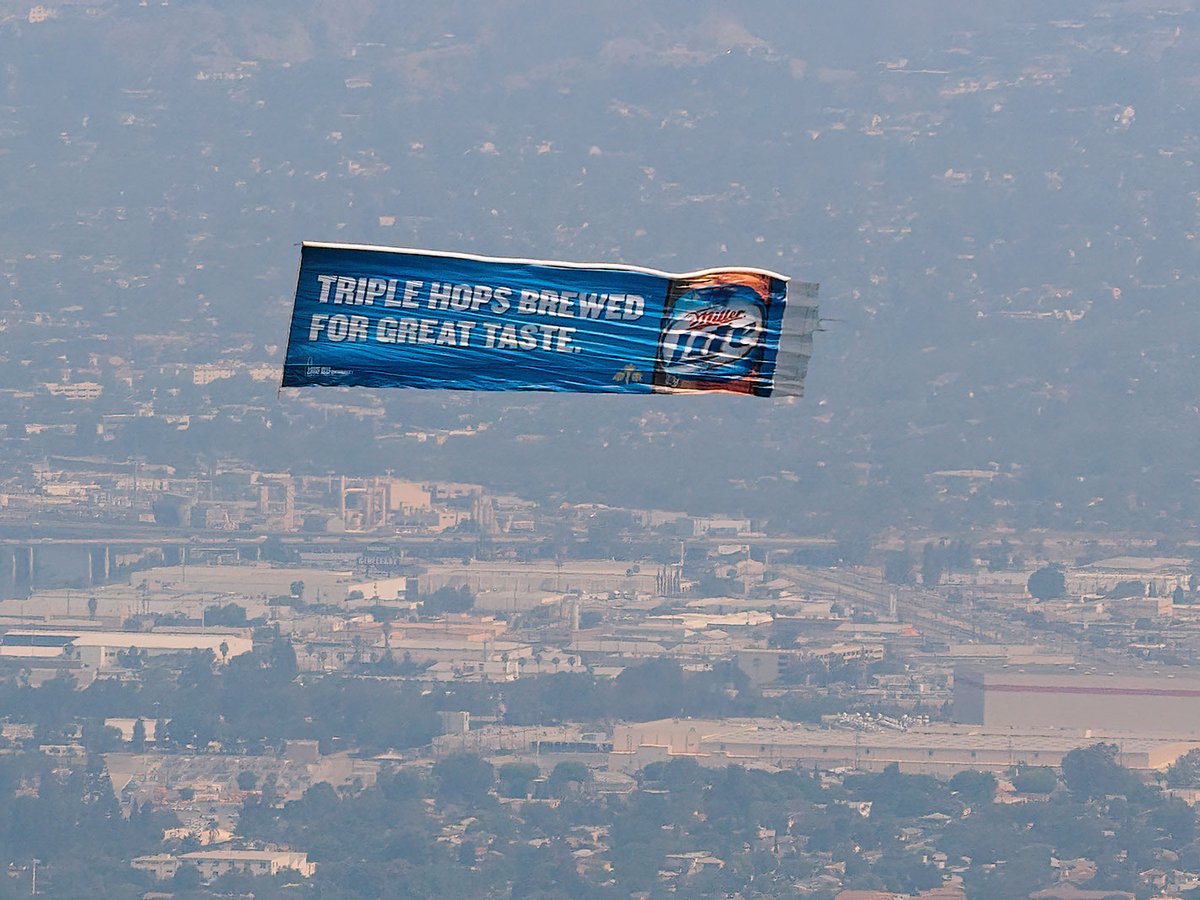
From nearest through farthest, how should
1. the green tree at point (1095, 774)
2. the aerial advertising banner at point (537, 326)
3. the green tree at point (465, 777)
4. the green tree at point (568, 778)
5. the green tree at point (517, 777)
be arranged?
the aerial advertising banner at point (537, 326) < the green tree at point (1095, 774) < the green tree at point (568, 778) < the green tree at point (517, 777) < the green tree at point (465, 777)

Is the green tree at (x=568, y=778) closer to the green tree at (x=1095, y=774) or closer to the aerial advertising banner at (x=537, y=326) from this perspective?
the green tree at (x=1095, y=774)

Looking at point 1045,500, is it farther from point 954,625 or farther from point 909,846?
point 909,846

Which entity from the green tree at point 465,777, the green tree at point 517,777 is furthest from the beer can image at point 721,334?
the green tree at point 517,777

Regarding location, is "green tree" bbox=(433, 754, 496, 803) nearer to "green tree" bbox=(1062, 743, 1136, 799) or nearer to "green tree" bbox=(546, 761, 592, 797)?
"green tree" bbox=(546, 761, 592, 797)

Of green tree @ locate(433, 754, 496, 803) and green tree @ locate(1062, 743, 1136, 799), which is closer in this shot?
green tree @ locate(1062, 743, 1136, 799)

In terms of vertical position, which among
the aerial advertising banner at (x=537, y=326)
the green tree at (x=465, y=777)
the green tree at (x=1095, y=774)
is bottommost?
the green tree at (x=465, y=777)

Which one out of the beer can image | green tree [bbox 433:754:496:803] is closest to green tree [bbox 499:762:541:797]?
green tree [bbox 433:754:496:803]

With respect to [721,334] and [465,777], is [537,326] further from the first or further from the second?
[465,777]

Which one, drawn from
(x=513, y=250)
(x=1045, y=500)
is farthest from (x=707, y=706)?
(x=513, y=250)

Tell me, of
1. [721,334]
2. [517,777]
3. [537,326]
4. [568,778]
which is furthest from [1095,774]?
[537,326]
